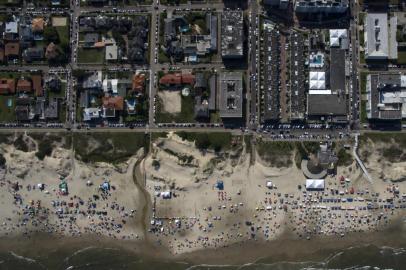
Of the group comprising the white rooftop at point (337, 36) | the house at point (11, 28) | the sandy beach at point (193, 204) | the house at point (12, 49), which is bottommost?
the sandy beach at point (193, 204)

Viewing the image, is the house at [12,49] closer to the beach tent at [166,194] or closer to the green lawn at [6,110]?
the green lawn at [6,110]

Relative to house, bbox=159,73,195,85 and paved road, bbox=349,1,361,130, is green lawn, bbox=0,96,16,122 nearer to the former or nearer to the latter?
house, bbox=159,73,195,85

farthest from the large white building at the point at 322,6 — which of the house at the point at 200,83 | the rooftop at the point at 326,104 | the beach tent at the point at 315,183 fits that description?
the beach tent at the point at 315,183

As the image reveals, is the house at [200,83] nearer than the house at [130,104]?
Yes

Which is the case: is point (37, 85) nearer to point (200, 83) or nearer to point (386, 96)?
point (200, 83)

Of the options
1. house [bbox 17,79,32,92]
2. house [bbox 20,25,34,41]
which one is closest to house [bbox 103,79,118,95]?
house [bbox 17,79,32,92]

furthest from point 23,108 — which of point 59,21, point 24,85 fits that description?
point 59,21

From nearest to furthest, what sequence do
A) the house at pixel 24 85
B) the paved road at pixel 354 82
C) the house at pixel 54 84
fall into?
the paved road at pixel 354 82 → the house at pixel 24 85 → the house at pixel 54 84
